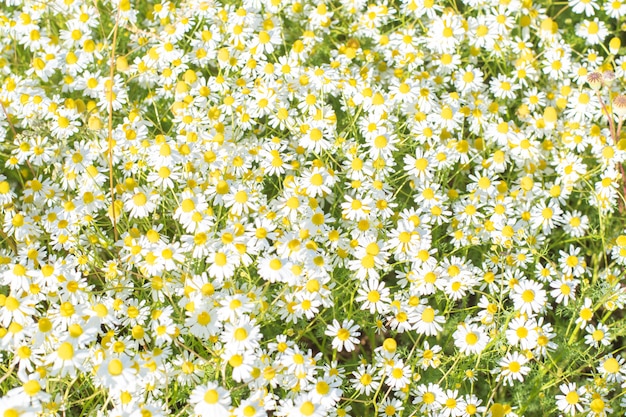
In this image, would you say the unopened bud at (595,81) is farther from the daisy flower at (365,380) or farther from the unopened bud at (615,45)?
the daisy flower at (365,380)

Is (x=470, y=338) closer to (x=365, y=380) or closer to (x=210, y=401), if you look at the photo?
(x=365, y=380)

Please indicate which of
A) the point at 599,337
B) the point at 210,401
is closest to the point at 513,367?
the point at 599,337

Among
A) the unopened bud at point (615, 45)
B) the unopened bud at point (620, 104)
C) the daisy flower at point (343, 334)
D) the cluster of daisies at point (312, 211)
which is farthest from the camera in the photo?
the unopened bud at point (615, 45)

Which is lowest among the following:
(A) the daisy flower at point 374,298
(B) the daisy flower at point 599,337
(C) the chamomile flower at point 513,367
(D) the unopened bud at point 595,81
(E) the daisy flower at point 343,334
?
(C) the chamomile flower at point 513,367

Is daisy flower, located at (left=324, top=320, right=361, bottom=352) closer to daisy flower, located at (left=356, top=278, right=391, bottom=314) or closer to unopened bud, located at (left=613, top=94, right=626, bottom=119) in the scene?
daisy flower, located at (left=356, top=278, right=391, bottom=314)

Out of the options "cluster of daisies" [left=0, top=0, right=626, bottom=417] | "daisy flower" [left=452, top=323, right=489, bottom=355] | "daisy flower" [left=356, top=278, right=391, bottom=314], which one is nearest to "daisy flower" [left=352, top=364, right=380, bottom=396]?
"cluster of daisies" [left=0, top=0, right=626, bottom=417]

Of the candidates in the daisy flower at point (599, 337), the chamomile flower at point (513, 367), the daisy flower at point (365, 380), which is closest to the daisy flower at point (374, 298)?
the daisy flower at point (365, 380)

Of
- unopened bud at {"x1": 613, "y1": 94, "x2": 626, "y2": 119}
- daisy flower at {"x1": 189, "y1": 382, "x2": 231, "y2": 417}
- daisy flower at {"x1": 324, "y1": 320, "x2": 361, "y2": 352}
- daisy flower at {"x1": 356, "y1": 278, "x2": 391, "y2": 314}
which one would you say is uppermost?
unopened bud at {"x1": 613, "y1": 94, "x2": 626, "y2": 119}

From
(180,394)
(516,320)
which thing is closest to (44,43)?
(180,394)
